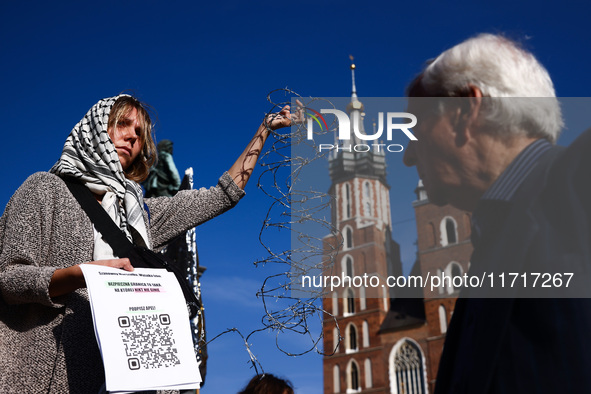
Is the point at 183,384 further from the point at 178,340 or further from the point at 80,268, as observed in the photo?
the point at 80,268

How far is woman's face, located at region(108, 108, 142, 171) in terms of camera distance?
Answer: 1848 millimetres

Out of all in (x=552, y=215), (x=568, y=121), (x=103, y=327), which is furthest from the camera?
(x=103, y=327)

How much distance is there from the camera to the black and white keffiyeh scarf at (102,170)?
1723 millimetres

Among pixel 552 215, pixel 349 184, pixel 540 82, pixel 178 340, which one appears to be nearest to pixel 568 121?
pixel 540 82

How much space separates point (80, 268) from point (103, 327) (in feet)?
0.54

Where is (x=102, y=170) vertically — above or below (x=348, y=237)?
above

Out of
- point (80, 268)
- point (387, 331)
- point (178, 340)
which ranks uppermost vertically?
point (387, 331)

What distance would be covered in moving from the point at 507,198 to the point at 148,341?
92cm

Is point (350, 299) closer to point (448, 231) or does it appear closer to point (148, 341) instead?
point (148, 341)

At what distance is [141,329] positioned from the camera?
1416mm

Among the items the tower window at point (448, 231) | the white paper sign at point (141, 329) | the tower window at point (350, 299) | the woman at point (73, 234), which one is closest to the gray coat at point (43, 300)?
the woman at point (73, 234)

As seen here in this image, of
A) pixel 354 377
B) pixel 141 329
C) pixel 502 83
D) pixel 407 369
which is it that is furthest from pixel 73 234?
pixel 354 377

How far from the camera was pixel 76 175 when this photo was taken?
170cm

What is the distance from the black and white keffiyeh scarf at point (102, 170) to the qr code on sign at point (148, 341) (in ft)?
1.17
